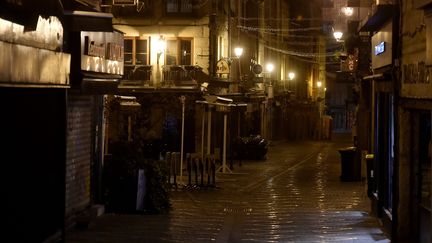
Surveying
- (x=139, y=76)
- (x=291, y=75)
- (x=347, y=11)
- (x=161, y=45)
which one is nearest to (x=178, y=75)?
(x=161, y=45)

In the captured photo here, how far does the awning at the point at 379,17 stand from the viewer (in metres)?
14.0

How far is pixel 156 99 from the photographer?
33562 millimetres

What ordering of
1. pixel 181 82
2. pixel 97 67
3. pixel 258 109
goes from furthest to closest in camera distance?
pixel 258 109, pixel 181 82, pixel 97 67

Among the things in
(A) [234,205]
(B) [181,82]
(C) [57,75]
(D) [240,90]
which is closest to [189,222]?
(A) [234,205]

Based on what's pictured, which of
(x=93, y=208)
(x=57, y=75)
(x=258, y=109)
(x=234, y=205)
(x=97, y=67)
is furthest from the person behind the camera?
(x=258, y=109)

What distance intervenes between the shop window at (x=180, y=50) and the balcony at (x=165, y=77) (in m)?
0.90

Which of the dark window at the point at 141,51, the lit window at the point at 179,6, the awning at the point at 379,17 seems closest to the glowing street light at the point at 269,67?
the lit window at the point at 179,6

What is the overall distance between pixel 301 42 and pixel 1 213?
2299 inches

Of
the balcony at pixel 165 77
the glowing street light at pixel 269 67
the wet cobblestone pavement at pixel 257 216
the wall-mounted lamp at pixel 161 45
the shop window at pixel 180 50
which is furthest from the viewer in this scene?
the glowing street light at pixel 269 67

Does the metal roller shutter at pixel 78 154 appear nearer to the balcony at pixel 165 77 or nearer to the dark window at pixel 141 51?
the balcony at pixel 165 77

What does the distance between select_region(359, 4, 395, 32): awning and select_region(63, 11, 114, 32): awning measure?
19.1 feet

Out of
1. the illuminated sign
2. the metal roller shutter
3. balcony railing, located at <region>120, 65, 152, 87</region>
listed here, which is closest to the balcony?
balcony railing, located at <region>120, 65, 152, 87</region>

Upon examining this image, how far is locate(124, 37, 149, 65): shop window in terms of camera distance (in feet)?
112

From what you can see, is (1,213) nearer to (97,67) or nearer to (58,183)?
(58,183)
